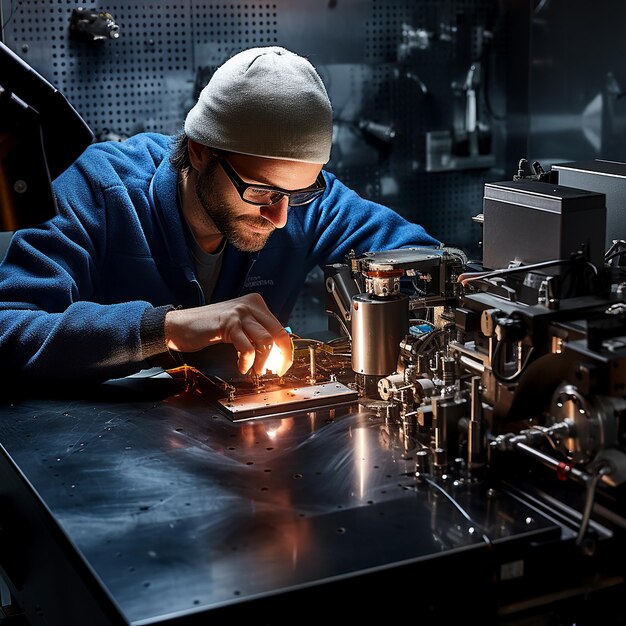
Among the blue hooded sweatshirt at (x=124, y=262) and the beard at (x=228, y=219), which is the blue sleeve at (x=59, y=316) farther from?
the beard at (x=228, y=219)

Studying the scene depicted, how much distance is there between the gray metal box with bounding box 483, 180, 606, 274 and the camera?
1634 mm

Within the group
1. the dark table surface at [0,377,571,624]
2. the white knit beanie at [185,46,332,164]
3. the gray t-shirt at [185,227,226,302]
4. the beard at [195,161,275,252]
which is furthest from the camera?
the gray t-shirt at [185,227,226,302]

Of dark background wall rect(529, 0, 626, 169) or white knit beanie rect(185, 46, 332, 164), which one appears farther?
dark background wall rect(529, 0, 626, 169)

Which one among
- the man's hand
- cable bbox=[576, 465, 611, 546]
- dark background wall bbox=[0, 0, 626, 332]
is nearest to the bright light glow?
the man's hand

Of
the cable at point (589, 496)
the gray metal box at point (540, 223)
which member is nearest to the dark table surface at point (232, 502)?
the cable at point (589, 496)

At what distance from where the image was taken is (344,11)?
12.7ft

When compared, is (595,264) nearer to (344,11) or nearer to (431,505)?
(431,505)

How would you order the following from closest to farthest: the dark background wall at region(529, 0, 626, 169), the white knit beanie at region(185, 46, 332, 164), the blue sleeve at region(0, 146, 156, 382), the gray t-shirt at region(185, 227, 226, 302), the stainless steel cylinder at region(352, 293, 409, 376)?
the stainless steel cylinder at region(352, 293, 409, 376), the blue sleeve at region(0, 146, 156, 382), the white knit beanie at region(185, 46, 332, 164), the gray t-shirt at region(185, 227, 226, 302), the dark background wall at region(529, 0, 626, 169)

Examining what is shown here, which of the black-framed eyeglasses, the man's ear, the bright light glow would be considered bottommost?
the bright light glow

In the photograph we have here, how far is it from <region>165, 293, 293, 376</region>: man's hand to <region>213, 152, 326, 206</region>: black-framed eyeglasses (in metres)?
0.24

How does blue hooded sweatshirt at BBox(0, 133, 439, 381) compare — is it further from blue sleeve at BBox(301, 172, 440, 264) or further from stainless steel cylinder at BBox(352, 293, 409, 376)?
stainless steel cylinder at BBox(352, 293, 409, 376)

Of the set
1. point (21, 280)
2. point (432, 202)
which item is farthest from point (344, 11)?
point (21, 280)

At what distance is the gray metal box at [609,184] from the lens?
1916 mm

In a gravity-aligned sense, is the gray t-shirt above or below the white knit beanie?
below
